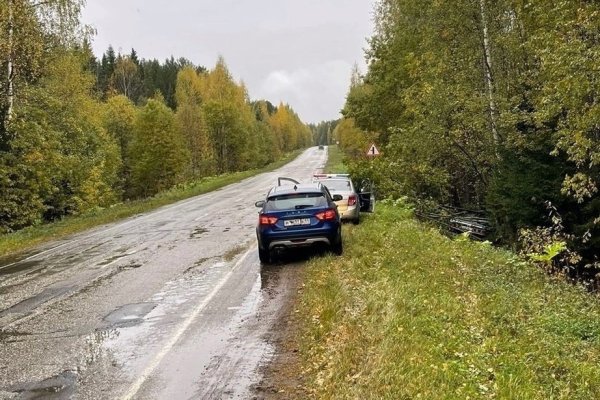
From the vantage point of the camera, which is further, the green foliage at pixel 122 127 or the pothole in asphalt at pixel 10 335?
the green foliage at pixel 122 127

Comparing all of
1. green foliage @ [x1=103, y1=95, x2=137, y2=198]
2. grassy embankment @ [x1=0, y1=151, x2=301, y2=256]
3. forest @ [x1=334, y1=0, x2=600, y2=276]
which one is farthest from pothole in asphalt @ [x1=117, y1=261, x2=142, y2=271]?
green foliage @ [x1=103, y1=95, x2=137, y2=198]

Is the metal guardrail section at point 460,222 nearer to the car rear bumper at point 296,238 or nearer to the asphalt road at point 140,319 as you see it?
the asphalt road at point 140,319

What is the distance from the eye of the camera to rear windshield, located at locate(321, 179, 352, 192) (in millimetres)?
17336

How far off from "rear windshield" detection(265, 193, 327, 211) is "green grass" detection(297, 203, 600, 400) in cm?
146

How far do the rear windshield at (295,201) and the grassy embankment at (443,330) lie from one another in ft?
4.82

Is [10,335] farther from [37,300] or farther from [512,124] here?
[512,124]

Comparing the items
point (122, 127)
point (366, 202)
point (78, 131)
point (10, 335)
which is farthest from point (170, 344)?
point (122, 127)

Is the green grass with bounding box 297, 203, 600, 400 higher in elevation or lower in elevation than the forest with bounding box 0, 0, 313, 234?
lower

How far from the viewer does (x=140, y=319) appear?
27.9 feet

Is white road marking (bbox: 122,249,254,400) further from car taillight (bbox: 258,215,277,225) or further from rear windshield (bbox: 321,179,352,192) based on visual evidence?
rear windshield (bbox: 321,179,352,192)

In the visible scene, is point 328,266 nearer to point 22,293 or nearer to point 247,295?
point 247,295

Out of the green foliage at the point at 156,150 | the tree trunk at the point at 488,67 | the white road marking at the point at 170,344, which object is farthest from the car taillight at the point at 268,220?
the green foliage at the point at 156,150

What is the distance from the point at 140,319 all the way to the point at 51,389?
2509mm

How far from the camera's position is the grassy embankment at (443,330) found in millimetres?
4871
